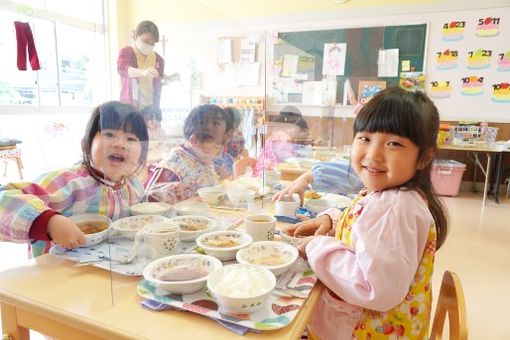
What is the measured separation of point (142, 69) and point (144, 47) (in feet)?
0.27

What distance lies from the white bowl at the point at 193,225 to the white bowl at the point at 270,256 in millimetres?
170

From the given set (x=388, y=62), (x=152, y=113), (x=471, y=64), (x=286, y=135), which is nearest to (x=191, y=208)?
(x=152, y=113)

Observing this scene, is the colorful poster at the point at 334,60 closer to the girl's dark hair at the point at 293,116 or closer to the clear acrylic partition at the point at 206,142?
the girl's dark hair at the point at 293,116

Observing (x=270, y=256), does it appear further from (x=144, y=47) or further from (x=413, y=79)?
(x=413, y=79)

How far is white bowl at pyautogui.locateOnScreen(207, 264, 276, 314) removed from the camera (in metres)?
0.56

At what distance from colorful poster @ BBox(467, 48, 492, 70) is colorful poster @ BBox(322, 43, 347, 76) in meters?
1.40

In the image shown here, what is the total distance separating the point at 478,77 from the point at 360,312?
4.22 metres

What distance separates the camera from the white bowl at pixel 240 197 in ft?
3.94

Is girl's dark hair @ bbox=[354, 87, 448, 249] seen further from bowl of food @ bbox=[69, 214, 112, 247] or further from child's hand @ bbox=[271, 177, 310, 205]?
bowl of food @ bbox=[69, 214, 112, 247]

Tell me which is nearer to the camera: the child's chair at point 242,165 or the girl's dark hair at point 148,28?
the girl's dark hair at point 148,28

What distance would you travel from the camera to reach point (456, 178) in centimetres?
396

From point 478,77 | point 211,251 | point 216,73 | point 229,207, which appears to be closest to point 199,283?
point 211,251

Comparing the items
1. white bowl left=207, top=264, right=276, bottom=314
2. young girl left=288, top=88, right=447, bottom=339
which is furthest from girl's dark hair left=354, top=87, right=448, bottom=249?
white bowl left=207, top=264, right=276, bottom=314

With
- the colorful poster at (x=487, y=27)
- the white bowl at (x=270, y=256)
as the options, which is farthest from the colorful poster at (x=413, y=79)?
the white bowl at (x=270, y=256)
